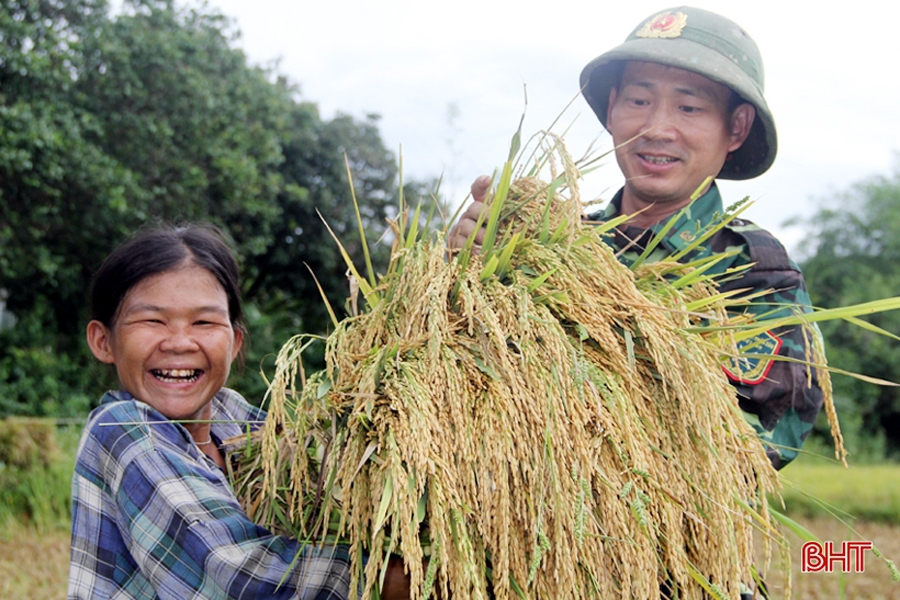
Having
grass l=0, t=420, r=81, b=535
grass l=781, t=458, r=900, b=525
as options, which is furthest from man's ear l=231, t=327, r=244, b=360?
grass l=781, t=458, r=900, b=525

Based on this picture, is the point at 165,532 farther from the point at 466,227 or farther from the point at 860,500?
the point at 860,500

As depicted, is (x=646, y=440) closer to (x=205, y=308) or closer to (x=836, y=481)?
(x=205, y=308)

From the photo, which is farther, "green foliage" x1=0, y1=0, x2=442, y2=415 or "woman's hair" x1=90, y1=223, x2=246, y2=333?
"green foliage" x1=0, y1=0, x2=442, y2=415

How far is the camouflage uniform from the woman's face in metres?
1.08

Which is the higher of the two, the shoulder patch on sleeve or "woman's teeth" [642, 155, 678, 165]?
"woman's teeth" [642, 155, 678, 165]

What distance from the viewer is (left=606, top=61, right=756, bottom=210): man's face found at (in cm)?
238

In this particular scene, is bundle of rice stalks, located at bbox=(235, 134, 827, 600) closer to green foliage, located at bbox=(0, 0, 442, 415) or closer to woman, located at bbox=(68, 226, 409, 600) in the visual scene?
woman, located at bbox=(68, 226, 409, 600)

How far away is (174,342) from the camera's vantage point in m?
2.11

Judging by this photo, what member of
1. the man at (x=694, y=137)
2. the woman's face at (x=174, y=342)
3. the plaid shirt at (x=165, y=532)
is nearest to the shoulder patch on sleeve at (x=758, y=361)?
the man at (x=694, y=137)

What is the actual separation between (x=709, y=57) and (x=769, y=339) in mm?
879

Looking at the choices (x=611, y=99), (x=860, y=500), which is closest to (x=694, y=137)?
(x=611, y=99)

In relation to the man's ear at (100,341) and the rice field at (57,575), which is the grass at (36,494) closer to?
the rice field at (57,575)

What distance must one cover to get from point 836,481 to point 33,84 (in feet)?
39.0

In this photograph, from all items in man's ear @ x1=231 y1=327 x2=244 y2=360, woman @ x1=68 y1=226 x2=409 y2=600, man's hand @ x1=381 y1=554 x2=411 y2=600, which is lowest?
man's hand @ x1=381 y1=554 x2=411 y2=600
